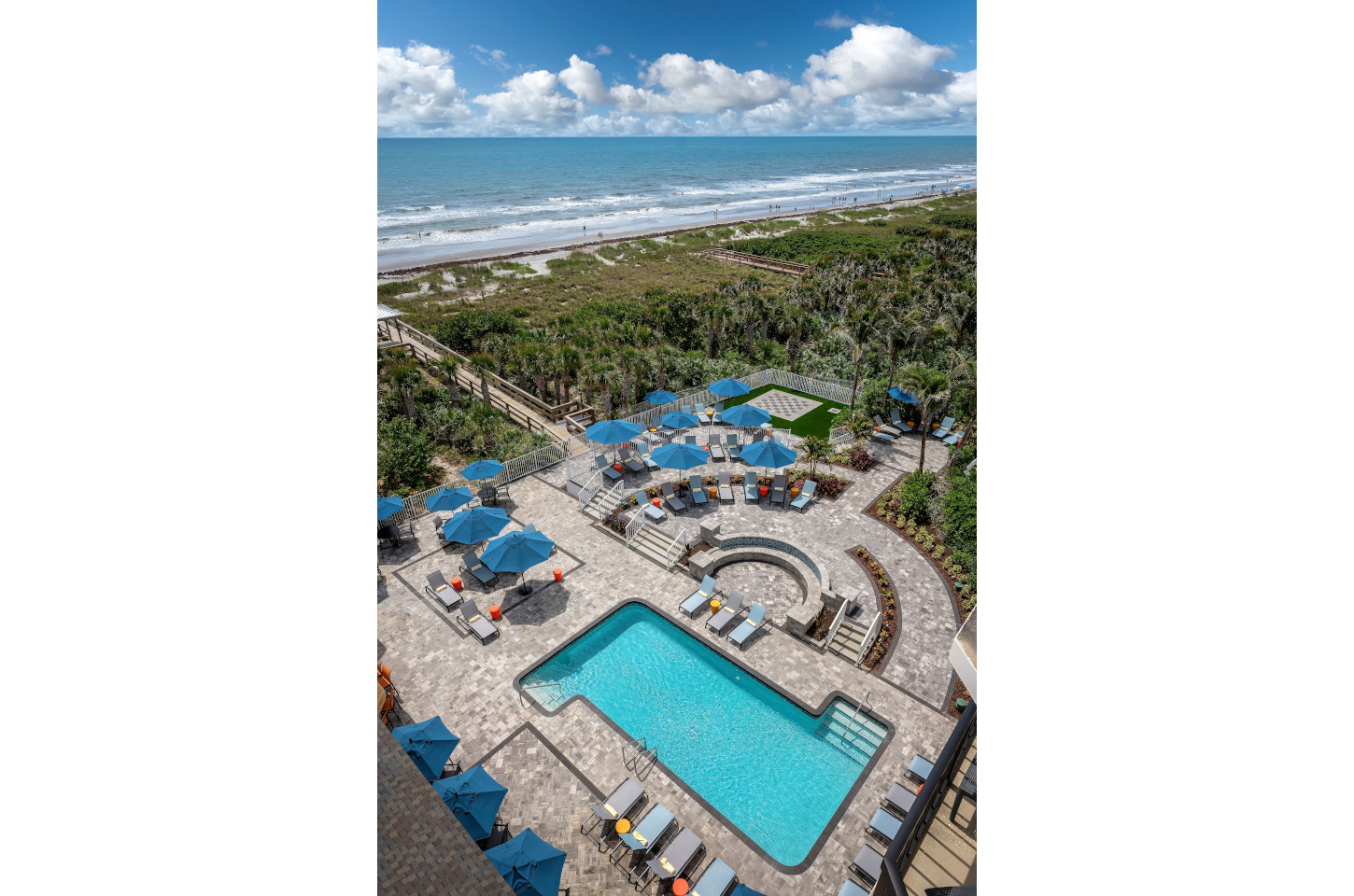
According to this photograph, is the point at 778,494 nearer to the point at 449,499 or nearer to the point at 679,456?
the point at 679,456

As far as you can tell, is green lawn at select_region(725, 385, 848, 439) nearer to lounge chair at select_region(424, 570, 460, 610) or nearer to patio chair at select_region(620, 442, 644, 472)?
patio chair at select_region(620, 442, 644, 472)

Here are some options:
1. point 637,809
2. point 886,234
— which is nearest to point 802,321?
point 637,809

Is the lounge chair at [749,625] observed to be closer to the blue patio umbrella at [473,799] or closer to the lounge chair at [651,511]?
the lounge chair at [651,511]

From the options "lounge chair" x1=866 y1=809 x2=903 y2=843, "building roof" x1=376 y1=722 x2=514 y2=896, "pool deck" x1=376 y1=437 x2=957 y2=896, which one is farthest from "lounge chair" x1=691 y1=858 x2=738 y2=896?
"building roof" x1=376 y1=722 x2=514 y2=896

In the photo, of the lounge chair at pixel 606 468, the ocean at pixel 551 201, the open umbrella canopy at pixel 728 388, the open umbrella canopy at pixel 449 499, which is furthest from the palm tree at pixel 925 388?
the ocean at pixel 551 201

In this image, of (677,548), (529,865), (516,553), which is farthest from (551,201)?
(529,865)

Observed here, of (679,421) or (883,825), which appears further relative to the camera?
(679,421)
